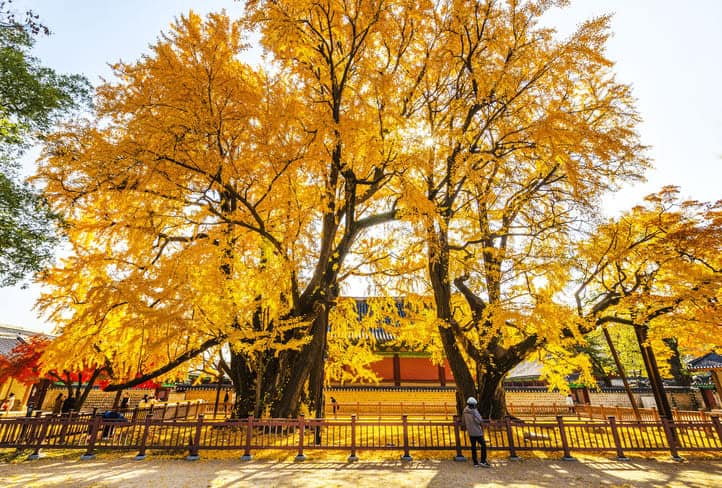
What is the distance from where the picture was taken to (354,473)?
24.5ft

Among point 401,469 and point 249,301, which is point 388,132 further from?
point 401,469

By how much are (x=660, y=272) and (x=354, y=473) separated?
1170 cm

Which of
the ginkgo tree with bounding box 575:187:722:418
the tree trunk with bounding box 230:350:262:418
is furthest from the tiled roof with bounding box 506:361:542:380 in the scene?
the tree trunk with bounding box 230:350:262:418

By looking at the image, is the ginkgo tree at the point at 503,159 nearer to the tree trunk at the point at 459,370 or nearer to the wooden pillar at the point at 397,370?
the tree trunk at the point at 459,370

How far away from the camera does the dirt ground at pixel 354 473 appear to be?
21.9ft

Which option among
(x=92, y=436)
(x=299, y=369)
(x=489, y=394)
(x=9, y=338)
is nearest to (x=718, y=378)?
(x=489, y=394)

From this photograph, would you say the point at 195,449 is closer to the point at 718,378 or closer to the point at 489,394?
the point at 489,394

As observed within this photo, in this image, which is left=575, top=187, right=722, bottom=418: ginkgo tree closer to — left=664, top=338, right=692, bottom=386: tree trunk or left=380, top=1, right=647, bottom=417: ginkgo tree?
left=380, top=1, right=647, bottom=417: ginkgo tree

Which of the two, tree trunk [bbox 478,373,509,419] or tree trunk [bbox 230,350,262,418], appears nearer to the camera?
tree trunk [bbox 478,373,509,419]

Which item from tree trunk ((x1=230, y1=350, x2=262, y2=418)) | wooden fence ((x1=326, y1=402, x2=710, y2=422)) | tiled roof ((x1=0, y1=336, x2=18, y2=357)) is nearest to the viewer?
tree trunk ((x1=230, y1=350, x2=262, y2=418))

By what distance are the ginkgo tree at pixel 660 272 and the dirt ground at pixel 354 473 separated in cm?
387

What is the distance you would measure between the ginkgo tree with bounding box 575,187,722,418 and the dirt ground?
3872 millimetres

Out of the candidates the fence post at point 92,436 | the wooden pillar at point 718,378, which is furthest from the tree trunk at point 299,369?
the wooden pillar at point 718,378

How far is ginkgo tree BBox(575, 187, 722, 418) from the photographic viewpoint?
9.99m
